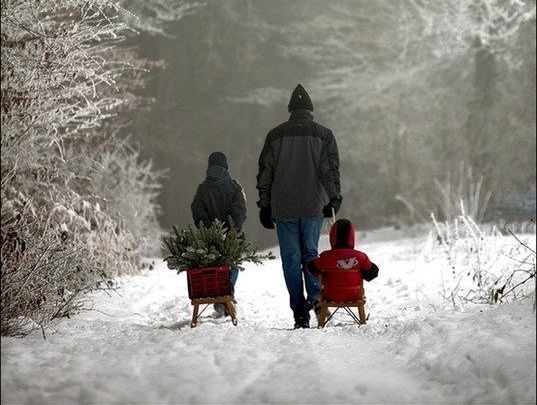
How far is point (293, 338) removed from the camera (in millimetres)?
3482

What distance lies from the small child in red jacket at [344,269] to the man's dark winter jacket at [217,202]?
1.37m

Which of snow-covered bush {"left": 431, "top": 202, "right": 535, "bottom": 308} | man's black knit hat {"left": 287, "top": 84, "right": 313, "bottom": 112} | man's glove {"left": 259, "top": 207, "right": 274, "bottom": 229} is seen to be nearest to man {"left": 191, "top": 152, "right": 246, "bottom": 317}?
man's glove {"left": 259, "top": 207, "right": 274, "bottom": 229}

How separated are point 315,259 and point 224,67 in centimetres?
2000

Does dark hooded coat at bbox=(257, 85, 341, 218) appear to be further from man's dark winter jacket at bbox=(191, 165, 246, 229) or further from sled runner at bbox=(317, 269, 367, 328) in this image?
man's dark winter jacket at bbox=(191, 165, 246, 229)

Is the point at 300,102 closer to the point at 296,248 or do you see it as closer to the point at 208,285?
the point at 296,248

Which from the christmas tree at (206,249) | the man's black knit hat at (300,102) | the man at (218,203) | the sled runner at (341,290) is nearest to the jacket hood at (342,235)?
the sled runner at (341,290)

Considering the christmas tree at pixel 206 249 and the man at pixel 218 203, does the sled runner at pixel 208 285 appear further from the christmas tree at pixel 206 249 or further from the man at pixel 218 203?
the man at pixel 218 203

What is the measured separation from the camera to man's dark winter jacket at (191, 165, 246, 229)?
5.35m

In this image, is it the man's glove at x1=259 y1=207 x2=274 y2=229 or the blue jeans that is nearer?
the blue jeans

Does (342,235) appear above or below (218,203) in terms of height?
below

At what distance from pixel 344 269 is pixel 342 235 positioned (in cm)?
24

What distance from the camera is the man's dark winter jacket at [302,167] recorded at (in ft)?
14.5

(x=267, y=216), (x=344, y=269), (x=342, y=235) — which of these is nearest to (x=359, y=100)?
(x=267, y=216)

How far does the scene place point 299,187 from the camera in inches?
174
